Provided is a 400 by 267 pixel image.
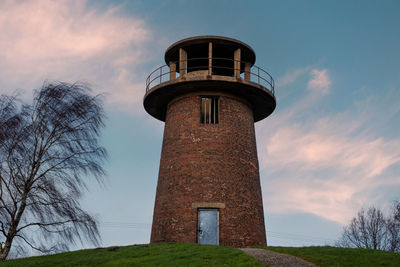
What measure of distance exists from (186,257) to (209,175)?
6.55 m

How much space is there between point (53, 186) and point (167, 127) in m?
8.03

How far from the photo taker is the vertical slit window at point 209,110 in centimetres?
2141

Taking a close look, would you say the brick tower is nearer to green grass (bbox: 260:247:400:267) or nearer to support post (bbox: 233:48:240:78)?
support post (bbox: 233:48:240:78)

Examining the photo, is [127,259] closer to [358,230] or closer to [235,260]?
[235,260]

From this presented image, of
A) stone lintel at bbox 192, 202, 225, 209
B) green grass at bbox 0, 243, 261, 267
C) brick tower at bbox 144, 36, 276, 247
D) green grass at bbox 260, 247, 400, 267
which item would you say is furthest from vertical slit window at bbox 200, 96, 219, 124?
green grass at bbox 260, 247, 400, 267

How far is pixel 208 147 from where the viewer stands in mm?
20469

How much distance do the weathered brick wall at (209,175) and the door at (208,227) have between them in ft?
0.84

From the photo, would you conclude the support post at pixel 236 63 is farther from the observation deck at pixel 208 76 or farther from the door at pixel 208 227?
the door at pixel 208 227

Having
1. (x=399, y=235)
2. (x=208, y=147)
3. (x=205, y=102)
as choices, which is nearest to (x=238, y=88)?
(x=205, y=102)

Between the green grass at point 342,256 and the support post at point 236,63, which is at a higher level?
the support post at point 236,63

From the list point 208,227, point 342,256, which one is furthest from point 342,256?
point 208,227

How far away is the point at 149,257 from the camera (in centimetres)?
1416

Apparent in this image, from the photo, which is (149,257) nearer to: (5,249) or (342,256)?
(5,249)

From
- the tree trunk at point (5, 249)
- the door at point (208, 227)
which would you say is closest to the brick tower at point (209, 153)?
the door at point (208, 227)
